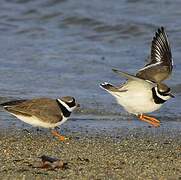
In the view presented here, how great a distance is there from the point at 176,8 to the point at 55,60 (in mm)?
4581

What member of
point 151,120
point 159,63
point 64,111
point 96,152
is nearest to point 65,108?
point 64,111

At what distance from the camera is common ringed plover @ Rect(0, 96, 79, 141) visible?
8855 millimetres

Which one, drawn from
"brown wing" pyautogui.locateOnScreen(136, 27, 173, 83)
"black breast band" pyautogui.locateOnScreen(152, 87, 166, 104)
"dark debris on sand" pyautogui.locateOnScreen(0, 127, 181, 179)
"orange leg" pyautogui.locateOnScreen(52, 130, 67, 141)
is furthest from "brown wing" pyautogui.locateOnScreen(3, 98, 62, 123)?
"brown wing" pyautogui.locateOnScreen(136, 27, 173, 83)

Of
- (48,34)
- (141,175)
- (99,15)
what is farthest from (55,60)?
(141,175)

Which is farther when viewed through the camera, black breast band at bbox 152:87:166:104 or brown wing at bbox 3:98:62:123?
black breast band at bbox 152:87:166:104

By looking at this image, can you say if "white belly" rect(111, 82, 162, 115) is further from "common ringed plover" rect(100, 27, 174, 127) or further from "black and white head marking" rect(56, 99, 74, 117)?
"black and white head marking" rect(56, 99, 74, 117)

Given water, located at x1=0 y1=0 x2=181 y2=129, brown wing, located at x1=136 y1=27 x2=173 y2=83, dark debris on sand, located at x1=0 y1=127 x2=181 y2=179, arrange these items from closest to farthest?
dark debris on sand, located at x1=0 y1=127 x2=181 y2=179, brown wing, located at x1=136 y1=27 x2=173 y2=83, water, located at x1=0 y1=0 x2=181 y2=129

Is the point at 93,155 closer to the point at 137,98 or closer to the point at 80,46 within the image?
the point at 137,98

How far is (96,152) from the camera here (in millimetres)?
8148

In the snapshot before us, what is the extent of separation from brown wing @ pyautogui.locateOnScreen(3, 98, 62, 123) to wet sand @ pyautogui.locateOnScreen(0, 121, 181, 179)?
0.87 ft

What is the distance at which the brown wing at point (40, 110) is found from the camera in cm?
885

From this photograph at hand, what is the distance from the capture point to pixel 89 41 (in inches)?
599

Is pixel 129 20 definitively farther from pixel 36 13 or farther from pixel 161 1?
pixel 36 13

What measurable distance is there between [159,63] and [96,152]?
8.52 feet
